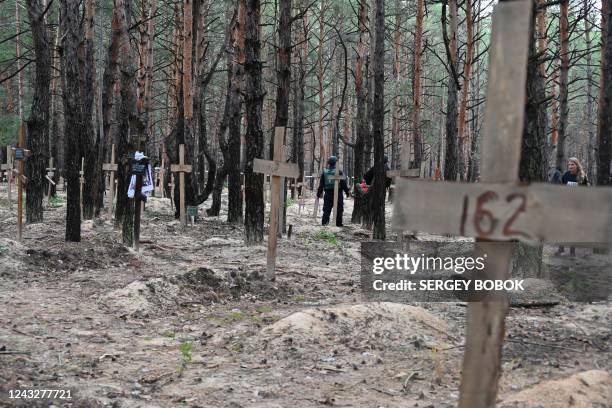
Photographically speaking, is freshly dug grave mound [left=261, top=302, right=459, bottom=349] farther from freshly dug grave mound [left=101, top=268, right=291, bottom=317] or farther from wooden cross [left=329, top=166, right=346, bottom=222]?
wooden cross [left=329, top=166, right=346, bottom=222]

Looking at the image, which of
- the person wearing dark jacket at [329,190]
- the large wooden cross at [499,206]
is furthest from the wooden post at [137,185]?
the large wooden cross at [499,206]

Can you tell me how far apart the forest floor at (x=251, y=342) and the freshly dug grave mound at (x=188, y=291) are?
21mm

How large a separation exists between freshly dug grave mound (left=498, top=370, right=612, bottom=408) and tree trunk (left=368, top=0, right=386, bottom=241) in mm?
8201

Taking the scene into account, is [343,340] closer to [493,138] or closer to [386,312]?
[386,312]

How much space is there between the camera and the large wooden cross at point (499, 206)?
89.4 inches

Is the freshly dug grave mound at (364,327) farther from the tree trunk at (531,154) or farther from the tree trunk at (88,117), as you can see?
the tree trunk at (88,117)

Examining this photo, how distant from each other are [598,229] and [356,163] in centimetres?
1361

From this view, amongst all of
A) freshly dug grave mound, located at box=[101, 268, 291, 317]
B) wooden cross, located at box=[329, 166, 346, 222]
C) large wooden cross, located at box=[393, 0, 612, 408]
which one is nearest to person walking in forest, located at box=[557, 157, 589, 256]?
wooden cross, located at box=[329, 166, 346, 222]

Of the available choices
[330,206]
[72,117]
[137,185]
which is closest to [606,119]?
[330,206]

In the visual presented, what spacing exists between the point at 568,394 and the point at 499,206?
2076mm

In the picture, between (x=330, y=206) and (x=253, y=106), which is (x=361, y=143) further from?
(x=253, y=106)

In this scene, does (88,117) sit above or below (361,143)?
above

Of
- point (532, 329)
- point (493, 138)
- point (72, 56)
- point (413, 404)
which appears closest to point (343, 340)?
point (413, 404)

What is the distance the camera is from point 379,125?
12.3 meters
